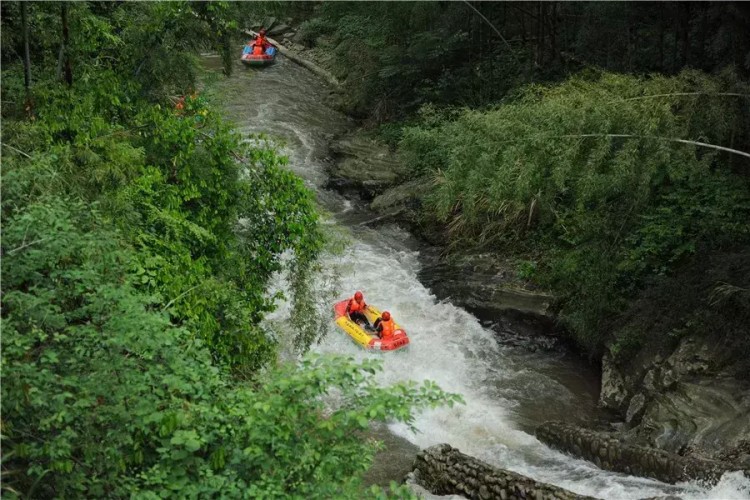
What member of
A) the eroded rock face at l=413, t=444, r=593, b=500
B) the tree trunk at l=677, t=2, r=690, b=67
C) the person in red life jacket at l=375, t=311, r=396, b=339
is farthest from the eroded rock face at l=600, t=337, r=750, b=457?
the tree trunk at l=677, t=2, r=690, b=67

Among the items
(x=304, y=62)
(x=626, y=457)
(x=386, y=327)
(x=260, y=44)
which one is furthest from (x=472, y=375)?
(x=260, y=44)

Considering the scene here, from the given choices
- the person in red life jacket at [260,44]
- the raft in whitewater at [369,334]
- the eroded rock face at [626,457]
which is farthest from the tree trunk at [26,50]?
the person in red life jacket at [260,44]

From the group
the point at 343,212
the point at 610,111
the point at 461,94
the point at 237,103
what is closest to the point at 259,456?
the point at 610,111

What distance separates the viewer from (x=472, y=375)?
12523 mm

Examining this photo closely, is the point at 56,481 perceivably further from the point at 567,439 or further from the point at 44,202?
the point at 567,439

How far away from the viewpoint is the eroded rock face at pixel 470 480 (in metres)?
8.01

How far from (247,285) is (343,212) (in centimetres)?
979

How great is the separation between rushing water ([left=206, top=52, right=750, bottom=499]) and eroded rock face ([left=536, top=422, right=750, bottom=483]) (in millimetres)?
136

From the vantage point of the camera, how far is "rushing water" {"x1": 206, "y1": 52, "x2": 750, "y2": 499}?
9.41m

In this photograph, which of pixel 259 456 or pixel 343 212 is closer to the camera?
pixel 259 456

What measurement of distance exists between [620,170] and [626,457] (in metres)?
3.62

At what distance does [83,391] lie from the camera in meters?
4.74

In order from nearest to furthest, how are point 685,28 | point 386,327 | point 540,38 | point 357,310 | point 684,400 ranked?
point 684,400, point 386,327, point 357,310, point 685,28, point 540,38

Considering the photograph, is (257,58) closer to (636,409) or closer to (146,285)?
(636,409)
